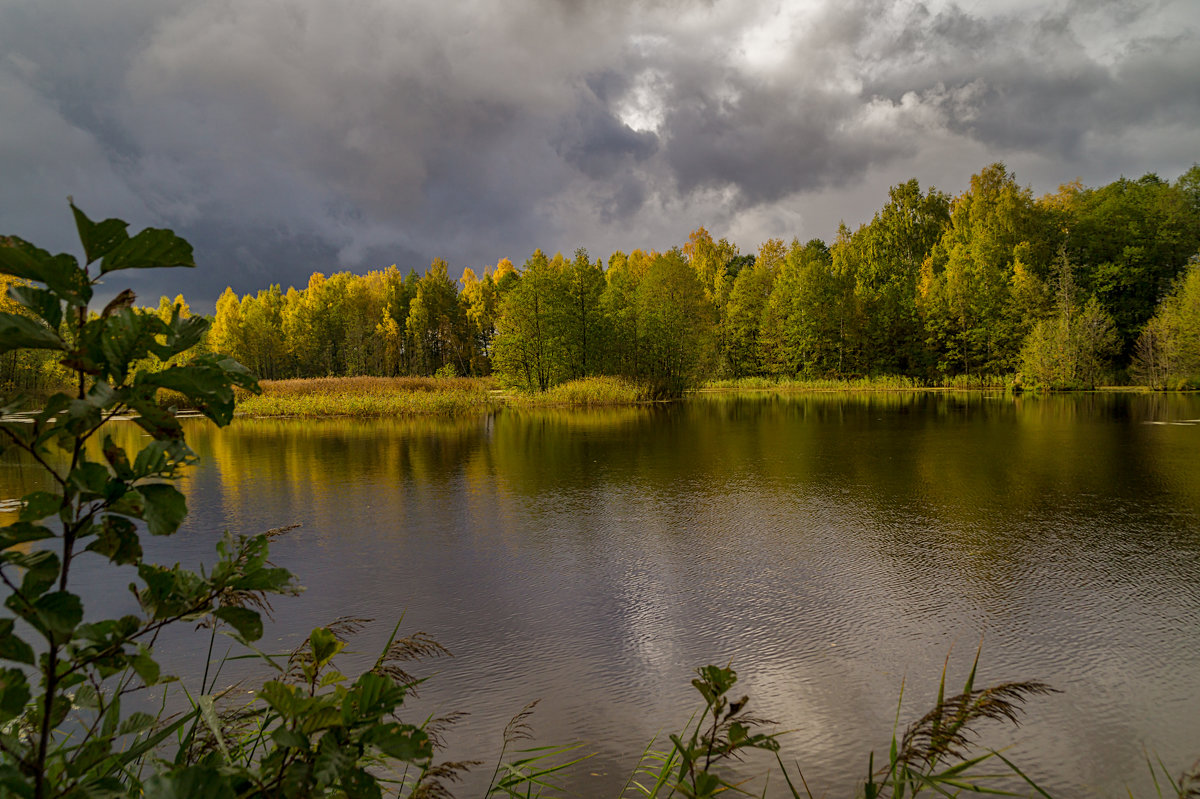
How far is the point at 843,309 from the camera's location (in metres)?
44.8

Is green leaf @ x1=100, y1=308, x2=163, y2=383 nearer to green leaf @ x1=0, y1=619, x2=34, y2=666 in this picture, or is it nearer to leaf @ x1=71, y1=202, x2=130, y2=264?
leaf @ x1=71, y1=202, x2=130, y2=264

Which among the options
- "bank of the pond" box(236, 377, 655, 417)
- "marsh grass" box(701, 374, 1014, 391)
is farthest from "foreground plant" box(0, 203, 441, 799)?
"marsh grass" box(701, 374, 1014, 391)

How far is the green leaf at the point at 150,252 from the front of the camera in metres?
0.92

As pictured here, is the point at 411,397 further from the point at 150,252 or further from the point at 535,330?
the point at 150,252

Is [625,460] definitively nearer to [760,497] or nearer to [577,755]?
[760,497]

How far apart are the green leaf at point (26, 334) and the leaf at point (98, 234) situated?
108mm

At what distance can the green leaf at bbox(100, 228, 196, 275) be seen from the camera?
3.01 feet

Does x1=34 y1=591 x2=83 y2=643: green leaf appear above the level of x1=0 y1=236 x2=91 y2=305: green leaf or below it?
below

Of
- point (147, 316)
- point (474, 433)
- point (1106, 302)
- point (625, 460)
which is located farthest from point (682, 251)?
point (147, 316)

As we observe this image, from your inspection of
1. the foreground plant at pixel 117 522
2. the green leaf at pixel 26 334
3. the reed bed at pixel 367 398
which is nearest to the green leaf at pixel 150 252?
the foreground plant at pixel 117 522

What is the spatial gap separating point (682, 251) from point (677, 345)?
76.7ft

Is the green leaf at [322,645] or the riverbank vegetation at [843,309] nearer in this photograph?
→ the green leaf at [322,645]

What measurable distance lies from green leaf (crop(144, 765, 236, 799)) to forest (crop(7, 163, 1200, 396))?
99.3 ft

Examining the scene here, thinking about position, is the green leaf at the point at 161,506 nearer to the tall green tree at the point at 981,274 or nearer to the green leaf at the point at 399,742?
the green leaf at the point at 399,742
